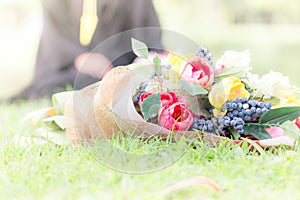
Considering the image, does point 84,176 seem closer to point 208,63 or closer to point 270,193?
point 270,193

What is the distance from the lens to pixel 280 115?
6.03 feet

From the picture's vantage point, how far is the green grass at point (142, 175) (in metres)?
1.36

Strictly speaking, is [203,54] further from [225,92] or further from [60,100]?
[60,100]

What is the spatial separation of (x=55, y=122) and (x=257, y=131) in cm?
73

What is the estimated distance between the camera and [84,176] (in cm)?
149

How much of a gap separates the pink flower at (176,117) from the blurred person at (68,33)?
1.53 metres

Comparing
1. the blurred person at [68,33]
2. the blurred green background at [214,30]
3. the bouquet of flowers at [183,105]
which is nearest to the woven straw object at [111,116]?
the bouquet of flowers at [183,105]

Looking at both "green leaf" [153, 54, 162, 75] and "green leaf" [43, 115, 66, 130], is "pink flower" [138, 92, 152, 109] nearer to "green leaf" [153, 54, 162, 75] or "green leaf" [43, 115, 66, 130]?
"green leaf" [153, 54, 162, 75]

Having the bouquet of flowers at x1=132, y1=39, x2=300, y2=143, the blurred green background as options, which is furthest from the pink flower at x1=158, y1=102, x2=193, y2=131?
the blurred green background

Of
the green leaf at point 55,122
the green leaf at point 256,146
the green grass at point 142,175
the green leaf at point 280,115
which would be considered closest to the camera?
the green grass at point 142,175

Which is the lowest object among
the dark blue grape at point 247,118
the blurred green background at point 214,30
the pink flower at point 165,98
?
the blurred green background at point 214,30

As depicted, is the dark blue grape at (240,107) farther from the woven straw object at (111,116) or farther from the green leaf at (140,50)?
the green leaf at (140,50)

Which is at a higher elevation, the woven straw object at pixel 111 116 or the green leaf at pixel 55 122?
the woven straw object at pixel 111 116

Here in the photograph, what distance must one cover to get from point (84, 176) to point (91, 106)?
39cm
